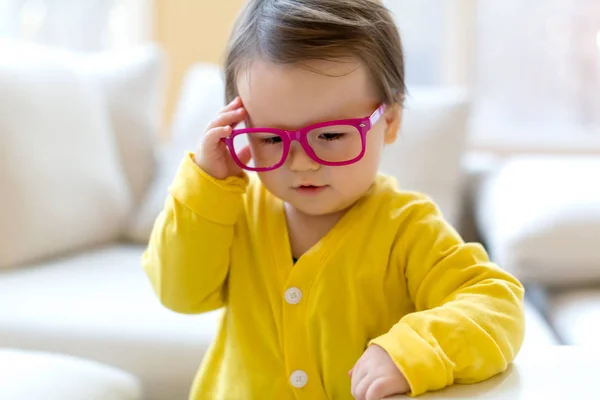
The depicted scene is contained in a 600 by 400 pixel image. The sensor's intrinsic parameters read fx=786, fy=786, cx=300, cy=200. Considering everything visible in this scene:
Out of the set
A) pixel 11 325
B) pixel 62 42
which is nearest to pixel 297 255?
pixel 11 325

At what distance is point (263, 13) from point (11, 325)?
0.82m

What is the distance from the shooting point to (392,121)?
0.99m

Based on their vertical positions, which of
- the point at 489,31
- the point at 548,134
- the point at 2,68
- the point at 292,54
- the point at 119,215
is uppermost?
the point at 292,54

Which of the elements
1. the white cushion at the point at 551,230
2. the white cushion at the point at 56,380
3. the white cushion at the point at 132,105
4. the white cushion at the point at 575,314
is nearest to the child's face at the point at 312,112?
the white cushion at the point at 56,380

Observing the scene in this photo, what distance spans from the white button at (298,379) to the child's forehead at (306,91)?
0.29m

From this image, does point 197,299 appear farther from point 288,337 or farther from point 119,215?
point 119,215

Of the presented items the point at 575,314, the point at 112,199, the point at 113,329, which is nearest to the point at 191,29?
the point at 112,199

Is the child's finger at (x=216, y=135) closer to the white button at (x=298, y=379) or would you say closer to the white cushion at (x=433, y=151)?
the white button at (x=298, y=379)

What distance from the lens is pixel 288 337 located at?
0.95 metres

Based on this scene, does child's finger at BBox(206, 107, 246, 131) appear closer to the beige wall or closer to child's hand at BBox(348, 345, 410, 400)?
child's hand at BBox(348, 345, 410, 400)

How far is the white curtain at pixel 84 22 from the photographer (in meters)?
2.53

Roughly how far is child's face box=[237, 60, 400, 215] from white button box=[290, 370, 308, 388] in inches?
7.6

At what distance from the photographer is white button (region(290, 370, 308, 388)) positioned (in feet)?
3.07

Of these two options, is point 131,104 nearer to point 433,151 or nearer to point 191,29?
point 191,29
